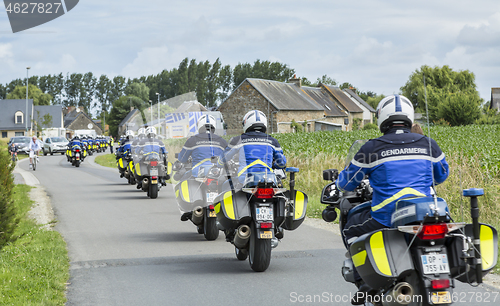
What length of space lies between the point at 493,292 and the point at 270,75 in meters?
94.1

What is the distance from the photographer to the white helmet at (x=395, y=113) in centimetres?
446

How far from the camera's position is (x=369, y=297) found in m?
4.32

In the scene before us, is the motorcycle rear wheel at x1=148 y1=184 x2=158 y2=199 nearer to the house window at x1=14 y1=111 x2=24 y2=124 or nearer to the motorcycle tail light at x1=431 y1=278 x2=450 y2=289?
the motorcycle tail light at x1=431 y1=278 x2=450 y2=289

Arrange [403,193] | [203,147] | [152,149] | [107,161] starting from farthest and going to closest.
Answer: [107,161] → [152,149] → [203,147] → [403,193]

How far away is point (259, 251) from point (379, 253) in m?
2.67

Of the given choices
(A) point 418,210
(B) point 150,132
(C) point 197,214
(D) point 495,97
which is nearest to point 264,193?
(C) point 197,214

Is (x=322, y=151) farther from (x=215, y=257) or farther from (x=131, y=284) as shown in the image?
(x=131, y=284)

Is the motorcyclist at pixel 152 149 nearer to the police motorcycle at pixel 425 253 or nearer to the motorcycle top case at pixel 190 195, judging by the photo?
the motorcycle top case at pixel 190 195

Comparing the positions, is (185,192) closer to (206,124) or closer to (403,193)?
(206,124)

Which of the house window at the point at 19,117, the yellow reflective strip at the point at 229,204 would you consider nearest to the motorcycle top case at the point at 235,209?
the yellow reflective strip at the point at 229,204

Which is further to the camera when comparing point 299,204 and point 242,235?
point 299,204

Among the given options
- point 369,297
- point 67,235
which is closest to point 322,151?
point 67,235

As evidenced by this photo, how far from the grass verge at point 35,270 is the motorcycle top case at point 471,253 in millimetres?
3630

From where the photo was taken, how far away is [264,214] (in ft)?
20.8
